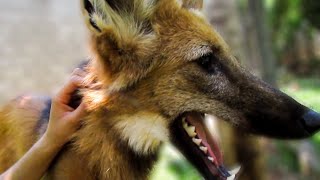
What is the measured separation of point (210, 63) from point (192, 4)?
1.52 ft

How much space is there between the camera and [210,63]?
3.27m

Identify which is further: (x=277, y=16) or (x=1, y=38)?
(x=277, y=16)

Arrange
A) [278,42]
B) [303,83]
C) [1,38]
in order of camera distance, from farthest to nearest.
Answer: [278,42] < [303,83] < [1,38]

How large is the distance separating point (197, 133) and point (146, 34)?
0.60 meters

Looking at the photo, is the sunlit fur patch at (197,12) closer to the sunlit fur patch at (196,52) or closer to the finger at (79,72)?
the sunlit fur patch at (196,52)

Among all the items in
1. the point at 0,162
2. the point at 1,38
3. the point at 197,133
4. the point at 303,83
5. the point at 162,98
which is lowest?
the point at 303,83

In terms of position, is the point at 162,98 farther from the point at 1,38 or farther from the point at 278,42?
the point at 278,42

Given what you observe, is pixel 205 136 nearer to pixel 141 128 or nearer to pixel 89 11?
pixel 141 128

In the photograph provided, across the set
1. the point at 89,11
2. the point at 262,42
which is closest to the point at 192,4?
the point at 89,11

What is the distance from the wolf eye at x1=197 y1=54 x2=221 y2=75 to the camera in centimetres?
325

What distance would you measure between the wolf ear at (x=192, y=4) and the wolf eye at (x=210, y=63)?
0.38m

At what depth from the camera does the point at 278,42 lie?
17703mm

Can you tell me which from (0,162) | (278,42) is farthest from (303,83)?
(0,162)

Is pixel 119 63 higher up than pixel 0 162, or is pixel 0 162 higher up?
pixel 119 63
